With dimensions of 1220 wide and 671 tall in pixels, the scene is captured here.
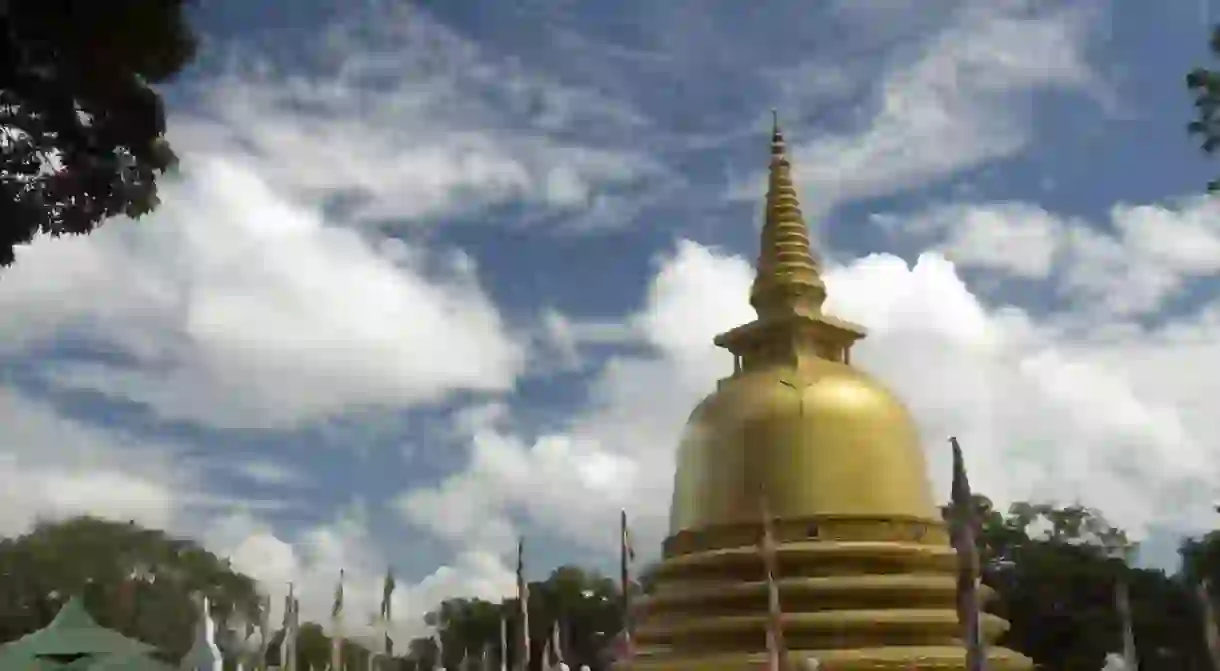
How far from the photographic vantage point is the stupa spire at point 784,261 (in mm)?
31859

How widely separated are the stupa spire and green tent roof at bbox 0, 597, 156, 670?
21.2m

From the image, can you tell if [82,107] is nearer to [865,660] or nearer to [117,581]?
[865,660]

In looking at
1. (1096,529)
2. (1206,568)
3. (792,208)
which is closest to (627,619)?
(792,208)

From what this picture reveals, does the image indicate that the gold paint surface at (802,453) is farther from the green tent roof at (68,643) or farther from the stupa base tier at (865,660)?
the green tent roof at (68,643)

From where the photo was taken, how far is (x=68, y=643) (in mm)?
37344

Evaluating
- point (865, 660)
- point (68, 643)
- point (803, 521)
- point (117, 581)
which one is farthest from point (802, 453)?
point (117, 581)

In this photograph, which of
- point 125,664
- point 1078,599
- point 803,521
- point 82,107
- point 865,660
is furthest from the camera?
point 1078,599

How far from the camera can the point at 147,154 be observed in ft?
49.5

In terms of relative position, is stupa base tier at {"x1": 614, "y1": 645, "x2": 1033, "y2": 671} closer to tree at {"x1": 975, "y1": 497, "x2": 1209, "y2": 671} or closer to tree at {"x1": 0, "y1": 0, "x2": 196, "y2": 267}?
tree at {"x1": 0, "y1": 0, "x2": 196, "y2": 267}

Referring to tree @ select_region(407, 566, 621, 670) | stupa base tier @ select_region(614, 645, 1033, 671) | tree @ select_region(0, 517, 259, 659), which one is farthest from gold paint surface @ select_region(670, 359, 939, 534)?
tree @ select_region(407, 566, 621, 670)

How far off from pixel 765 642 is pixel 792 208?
12.6 metres

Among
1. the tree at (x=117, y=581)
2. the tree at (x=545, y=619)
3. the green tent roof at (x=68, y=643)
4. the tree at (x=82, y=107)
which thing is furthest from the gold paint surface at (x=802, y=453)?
the tree at (x=545, y=619)

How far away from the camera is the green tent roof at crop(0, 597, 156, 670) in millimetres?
36594

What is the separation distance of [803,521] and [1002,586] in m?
28.6
